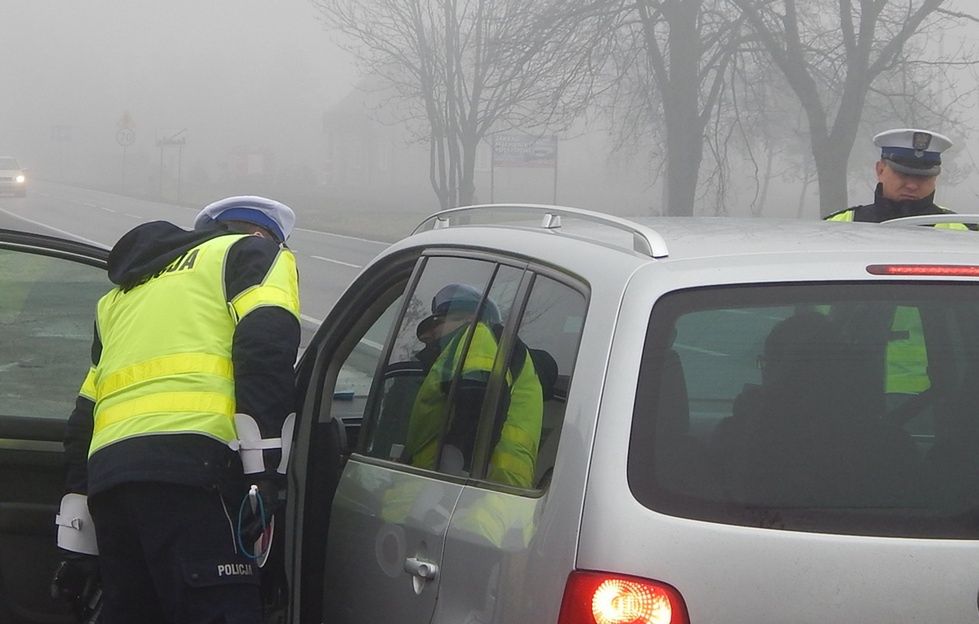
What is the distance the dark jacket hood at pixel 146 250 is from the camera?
3674mm

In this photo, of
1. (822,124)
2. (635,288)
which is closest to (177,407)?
(635,288)

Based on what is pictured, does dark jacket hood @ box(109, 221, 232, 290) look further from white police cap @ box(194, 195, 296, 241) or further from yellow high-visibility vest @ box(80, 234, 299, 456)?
white police cap @ box(194, 195, 296, 241)

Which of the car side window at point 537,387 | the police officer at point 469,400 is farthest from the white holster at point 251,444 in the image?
the car side window at point 537,387

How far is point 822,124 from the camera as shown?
2439cm

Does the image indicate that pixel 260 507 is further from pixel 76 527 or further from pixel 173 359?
pixel 76 527

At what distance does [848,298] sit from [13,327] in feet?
10.8

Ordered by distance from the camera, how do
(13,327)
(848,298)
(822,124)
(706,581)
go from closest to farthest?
1. (706,581)
2. (848,298)
3. (13,327)
4. (822,124)

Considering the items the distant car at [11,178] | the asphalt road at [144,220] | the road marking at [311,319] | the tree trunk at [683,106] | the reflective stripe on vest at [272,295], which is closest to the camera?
the reflective stripe on vest at [272,295]

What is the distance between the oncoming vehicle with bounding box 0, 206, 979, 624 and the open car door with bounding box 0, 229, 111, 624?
1410 mm

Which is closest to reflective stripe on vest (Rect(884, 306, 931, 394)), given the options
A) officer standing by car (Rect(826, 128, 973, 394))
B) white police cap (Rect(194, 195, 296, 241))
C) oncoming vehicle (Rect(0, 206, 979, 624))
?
oncoming vehicle (Rect(0, 206, 979, 624))

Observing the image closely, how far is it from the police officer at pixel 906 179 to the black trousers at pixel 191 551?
2.78 metres

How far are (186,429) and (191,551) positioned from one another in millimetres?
288

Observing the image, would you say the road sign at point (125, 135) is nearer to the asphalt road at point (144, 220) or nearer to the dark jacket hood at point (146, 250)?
the asphalt road at point (144, 220)

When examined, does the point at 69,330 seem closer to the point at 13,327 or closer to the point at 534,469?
the point at 13,327
